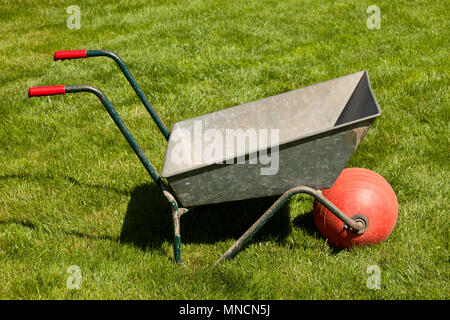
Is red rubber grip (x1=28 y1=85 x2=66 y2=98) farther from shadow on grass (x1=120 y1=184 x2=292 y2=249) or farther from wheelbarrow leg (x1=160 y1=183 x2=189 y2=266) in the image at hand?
shadow on grass (x1=120 y1=184 x2=292 y2=249)

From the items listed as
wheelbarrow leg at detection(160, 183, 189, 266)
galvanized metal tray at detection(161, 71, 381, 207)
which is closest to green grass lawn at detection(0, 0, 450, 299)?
wheelbarrow leg at detection(160, 183, 189, 266)

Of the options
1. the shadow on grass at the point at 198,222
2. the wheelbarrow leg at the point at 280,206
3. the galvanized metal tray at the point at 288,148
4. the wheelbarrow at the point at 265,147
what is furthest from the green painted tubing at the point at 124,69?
the wheelbarrow leg at the point at 280,206

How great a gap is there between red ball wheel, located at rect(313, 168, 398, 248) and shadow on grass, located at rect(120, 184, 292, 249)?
1.17 feet

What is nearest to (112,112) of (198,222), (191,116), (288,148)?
(288,148)

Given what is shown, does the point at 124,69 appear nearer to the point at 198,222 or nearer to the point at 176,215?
the point at 176,215

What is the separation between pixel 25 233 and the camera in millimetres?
2922

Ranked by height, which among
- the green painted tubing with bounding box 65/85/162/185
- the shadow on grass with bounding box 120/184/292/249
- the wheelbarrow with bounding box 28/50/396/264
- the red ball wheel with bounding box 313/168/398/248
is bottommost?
the shadow on grass with bounding box 120/184/292/249

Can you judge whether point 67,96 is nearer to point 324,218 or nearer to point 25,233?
point 25,233

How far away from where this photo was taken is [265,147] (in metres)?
2.19

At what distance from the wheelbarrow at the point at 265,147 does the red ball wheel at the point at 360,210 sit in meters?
0.04

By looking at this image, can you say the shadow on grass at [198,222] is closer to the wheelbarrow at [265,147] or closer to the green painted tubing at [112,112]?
the wheelbarrow at [265,147]

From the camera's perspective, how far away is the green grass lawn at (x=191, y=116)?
8.38 feet

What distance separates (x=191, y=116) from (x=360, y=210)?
215cm

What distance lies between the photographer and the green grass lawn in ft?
8.38
